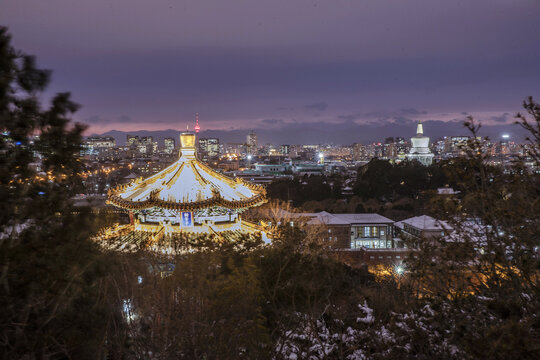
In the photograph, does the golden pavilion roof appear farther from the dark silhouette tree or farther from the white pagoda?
the white pagoda

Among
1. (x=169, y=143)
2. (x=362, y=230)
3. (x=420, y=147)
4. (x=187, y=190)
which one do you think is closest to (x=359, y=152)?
(x=169, y=143)

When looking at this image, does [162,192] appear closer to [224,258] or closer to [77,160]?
[224,258]

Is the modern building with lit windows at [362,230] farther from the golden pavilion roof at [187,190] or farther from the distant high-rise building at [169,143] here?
the distant high-rise building at [169,143]

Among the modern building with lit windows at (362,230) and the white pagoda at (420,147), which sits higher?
the white pagoda at (420,147)

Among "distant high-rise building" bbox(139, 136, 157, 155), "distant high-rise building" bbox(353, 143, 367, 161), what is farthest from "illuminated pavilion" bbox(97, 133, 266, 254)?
"distant high-rise building" bbox(353, 143, 367, 161)

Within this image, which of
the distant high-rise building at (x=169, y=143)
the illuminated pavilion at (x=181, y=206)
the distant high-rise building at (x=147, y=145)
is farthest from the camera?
the distant high-rise building at (x=169, y=143)

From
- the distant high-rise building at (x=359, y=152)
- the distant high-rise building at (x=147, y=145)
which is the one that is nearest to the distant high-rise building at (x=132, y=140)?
the distant high-rise building at (x=147, y=145)

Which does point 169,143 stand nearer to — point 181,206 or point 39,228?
point 181,206
